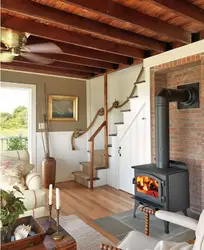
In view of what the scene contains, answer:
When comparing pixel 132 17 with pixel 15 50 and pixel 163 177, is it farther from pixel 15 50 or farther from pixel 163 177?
pixel 163 177

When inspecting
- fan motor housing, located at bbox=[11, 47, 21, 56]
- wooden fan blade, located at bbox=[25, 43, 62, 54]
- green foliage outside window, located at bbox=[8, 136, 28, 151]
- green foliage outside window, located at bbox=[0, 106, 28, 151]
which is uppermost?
wooden fan blade, located at bbox=[25, 43, 62, 54]

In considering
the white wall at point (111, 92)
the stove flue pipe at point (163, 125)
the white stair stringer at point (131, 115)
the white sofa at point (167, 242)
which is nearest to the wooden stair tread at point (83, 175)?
the white wall at point (111, 92)

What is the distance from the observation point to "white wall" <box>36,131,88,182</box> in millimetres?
4957

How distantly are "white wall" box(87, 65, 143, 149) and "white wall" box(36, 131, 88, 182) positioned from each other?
22.1 inches

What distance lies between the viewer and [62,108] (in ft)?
17.2

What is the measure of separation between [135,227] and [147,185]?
1.82 feet

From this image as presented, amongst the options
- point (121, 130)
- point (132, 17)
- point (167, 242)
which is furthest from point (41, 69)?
point (167, 242)

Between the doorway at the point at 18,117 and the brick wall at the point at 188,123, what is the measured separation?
105 inches

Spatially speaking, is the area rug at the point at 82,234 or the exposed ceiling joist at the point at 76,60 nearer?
the area rug at the point at 82,234

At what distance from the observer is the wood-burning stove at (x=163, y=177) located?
9.00ft

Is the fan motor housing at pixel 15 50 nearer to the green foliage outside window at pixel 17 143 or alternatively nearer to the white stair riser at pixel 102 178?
the white stair riser at pixel 102 178

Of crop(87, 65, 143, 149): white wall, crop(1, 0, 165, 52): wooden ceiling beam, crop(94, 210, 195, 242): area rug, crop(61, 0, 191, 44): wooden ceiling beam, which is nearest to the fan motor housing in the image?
Result: crop(1, 0, 165, 52): wooden ceiling beam

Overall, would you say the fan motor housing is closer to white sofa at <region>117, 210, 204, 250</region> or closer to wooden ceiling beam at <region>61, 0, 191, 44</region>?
wooden ceiling beam at <region>61, 0, 191, 44</region>

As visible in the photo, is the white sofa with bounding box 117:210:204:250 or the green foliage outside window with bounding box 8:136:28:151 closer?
the white sofa with bounding box 117:210:204:250
